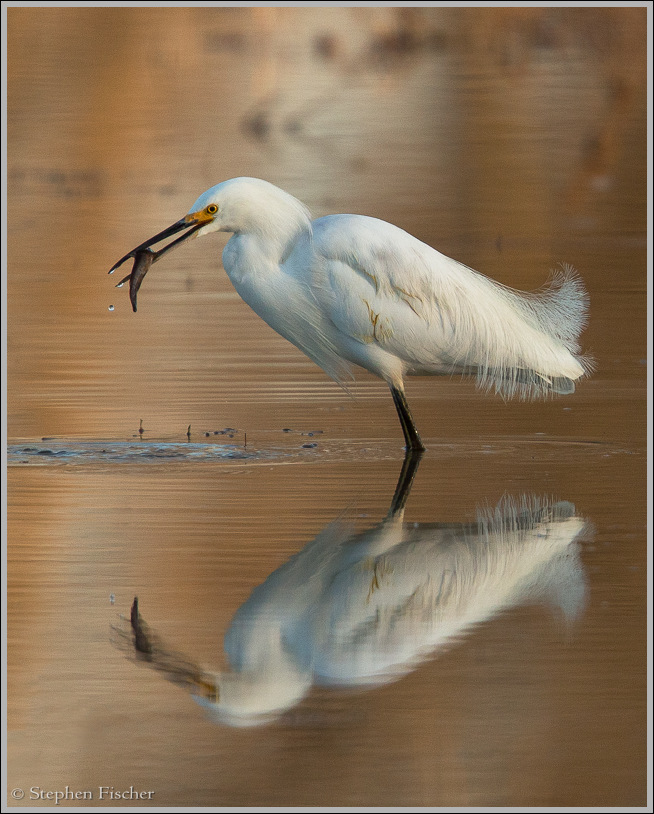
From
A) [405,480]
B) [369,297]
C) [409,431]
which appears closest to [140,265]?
[369,297]

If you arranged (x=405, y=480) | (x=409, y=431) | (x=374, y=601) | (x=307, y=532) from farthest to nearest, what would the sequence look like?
1. (x=409, y=431)
2. (x=405, y=480)
3. (x=307, y=532)
4. (x=374, y=601)

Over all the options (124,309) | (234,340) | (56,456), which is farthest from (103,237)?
(56,456)

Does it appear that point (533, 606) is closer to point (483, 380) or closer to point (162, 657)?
point (162, 657)

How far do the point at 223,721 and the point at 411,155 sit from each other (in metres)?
17.8

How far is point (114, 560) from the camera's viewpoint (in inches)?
205

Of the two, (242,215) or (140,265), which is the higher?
(242,215)

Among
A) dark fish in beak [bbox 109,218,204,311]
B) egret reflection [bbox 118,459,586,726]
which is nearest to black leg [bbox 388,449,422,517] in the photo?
egret reflection [bbox 118,459,586,726]

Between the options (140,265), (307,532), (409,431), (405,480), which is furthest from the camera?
(409,431)

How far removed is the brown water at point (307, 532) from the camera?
143 inches

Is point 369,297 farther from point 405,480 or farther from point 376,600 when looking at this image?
point 376,600

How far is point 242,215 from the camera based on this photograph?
698 cm

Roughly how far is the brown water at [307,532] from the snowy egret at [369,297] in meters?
0.39

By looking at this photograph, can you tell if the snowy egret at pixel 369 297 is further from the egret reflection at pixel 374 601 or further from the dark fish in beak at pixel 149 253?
the egret reflection at pixel 374 601

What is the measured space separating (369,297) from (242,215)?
0.71 m
